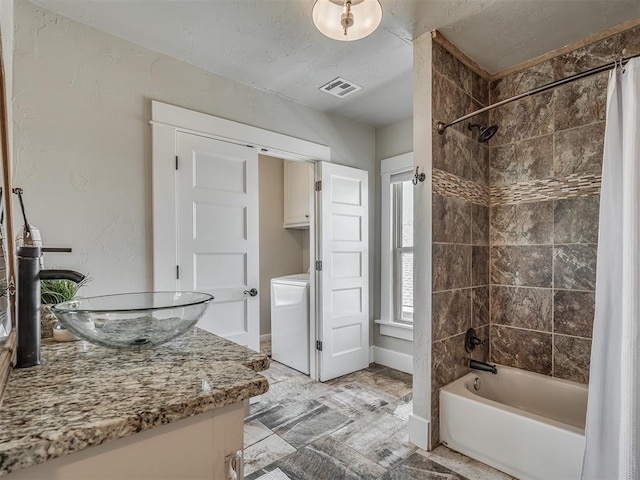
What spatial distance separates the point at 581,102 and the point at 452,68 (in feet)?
2.67

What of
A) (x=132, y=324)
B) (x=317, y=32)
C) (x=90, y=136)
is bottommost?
(x=132, y=324)

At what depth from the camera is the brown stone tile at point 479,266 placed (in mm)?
2344

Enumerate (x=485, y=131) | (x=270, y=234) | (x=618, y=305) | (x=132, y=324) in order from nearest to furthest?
(x=132, y=324)
(x=618, y=305)
(x=485, y=131)
(x=270, y=234)

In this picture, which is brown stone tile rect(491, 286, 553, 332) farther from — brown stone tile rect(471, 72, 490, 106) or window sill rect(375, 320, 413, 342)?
brown stone tile rect(471, 72, 490, 106)

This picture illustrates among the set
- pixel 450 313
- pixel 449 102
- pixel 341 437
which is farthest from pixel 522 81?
pixel 341 437

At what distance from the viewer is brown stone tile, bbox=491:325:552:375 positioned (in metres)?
2.22

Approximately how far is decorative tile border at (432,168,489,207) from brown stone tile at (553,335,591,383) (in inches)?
40.6

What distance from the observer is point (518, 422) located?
5.65ft

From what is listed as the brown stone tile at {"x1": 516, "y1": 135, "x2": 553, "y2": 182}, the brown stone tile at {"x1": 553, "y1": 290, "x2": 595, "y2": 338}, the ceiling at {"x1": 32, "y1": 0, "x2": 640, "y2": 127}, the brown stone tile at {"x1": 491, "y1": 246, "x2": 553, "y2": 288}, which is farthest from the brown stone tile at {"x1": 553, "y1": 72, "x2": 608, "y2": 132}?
the brown stone tile at {"x1": 553, "y1": 290, "x2": 595, "y2": 338}

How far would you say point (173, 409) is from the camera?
0.58 m

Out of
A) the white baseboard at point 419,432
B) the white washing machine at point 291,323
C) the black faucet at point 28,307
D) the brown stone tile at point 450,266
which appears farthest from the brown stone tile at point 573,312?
the black faucet at point 28,307

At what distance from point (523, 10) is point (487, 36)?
9.9 inches

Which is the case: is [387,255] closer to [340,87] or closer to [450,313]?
[450,313]

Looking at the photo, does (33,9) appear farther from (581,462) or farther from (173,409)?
(581,462)
